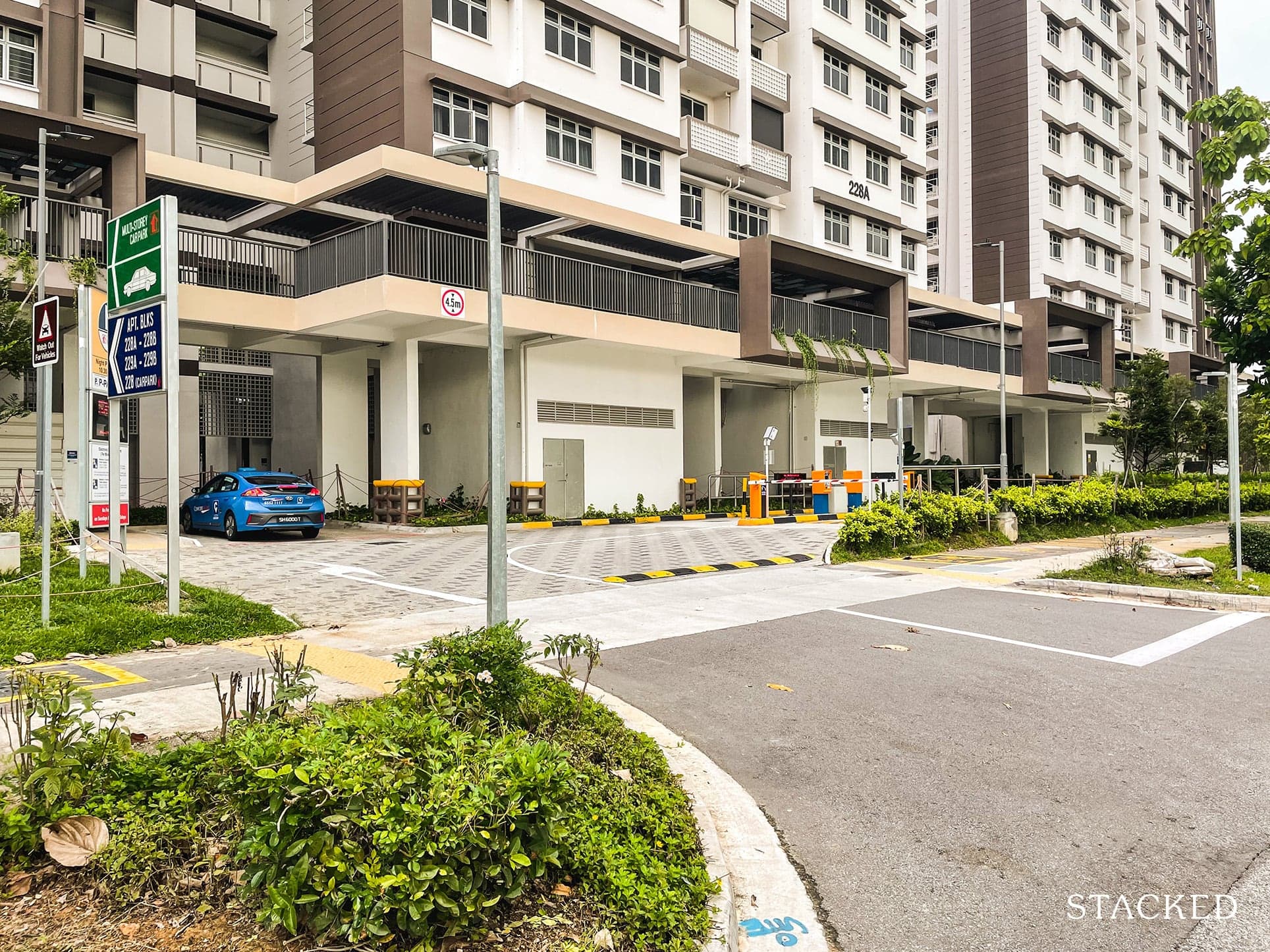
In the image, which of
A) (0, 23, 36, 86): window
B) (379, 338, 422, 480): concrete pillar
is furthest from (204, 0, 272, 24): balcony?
(379, 338, 422, 480): concrete pillar

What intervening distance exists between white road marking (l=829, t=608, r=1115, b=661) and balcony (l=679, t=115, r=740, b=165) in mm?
23181

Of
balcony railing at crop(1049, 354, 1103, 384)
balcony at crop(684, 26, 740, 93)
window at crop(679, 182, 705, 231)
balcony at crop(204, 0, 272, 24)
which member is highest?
balcony at crop(204, 0, 272, 24)

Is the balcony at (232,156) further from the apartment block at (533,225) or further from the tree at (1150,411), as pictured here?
the tree at (1150,411)

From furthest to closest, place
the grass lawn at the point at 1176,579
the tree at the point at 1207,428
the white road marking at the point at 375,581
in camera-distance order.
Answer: the tree at the point at 1207,428 → the grass lawn at the point at 1176,579 → the white road marking at the point at 375,581

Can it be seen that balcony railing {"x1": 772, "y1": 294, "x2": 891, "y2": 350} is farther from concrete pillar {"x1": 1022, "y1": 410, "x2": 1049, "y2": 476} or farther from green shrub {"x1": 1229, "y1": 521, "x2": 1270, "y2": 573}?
concrete pillar {"x1": 1022, "y1": 410, "x2": 1049, "y2": 476}

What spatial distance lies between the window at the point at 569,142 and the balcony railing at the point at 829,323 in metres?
7.44

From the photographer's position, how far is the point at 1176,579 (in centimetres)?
1370

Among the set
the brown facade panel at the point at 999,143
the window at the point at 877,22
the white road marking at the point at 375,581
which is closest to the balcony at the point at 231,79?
the white road marking at the point at 375,581

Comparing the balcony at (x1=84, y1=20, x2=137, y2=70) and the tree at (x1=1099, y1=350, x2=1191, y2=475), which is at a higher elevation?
the balcony at (x1=84, y1=20, x2=137, y2=70)

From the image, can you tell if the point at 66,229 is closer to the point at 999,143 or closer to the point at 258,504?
the point at 258,504

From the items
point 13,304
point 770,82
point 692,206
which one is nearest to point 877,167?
point 770,82

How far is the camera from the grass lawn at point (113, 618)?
332 inches

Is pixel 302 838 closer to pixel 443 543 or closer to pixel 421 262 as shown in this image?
pixel 443 543

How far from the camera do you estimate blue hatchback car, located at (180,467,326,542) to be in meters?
20.1
